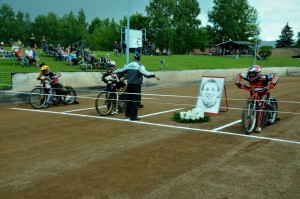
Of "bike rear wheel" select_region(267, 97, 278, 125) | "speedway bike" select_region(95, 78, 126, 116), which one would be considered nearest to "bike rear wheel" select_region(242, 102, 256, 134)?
"bike rear wheel" select_region(267, 97, 278, 125)

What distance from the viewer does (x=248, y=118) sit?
28.8ft

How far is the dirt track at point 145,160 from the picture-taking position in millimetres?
4906

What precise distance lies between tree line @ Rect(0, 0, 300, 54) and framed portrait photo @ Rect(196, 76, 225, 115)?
72922 millimetres

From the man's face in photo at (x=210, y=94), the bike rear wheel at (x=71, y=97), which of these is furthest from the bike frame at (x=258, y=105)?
the bike rear wheel at (x=71, y=97)

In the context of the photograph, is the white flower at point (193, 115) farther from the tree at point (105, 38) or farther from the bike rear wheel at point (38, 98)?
the tree at point (105, 38)

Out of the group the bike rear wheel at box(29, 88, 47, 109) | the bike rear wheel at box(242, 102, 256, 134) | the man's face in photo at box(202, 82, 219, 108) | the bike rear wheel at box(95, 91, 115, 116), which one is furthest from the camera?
the bike rear wheel at box(29, 88, 47, 109)

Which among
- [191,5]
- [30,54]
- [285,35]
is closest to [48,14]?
[191,5]

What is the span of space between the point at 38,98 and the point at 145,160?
30.8 feet

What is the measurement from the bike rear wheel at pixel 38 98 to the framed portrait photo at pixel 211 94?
21.0 feet

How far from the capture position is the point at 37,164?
606 centimetres

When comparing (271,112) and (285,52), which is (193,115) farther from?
(285,52)

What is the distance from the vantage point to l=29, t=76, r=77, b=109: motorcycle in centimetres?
1367

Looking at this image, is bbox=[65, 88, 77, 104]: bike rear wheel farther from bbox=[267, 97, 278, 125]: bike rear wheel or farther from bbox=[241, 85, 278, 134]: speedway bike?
bbox=[267, 97, 278, 125]: bike rear wheel

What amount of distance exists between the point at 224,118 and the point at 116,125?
384 cm
